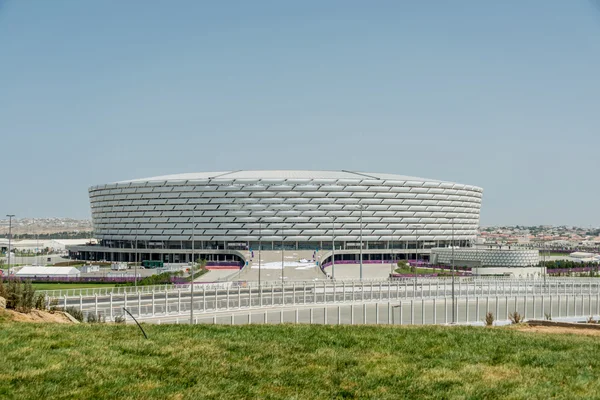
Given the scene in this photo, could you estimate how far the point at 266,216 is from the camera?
434ft

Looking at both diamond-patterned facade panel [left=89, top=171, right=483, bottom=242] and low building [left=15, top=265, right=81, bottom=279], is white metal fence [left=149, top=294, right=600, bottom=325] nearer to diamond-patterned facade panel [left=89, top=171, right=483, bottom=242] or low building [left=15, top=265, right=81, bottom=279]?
low building [left=15, top=265, right=81, bottom=279]

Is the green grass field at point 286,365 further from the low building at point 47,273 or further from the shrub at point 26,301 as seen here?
the low building at point 47,273

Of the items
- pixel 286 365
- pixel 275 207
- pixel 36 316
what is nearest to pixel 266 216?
pixel 275 207

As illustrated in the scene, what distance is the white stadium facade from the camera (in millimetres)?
131375

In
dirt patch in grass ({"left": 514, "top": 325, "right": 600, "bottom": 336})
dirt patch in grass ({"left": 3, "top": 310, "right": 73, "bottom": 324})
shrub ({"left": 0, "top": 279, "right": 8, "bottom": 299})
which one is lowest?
dirt patch in grass ({"left": 514, "top": 325, "right": 600, "bottom": 336})

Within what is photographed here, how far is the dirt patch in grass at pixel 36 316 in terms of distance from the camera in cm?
1839

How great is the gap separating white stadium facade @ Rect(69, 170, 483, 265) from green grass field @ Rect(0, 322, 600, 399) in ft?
366

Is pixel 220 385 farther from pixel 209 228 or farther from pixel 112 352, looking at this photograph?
pixel 209 228

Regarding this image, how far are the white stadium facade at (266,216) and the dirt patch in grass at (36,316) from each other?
104612mm

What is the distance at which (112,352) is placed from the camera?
12.9 m

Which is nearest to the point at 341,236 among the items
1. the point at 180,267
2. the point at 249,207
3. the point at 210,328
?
the point at 249,207

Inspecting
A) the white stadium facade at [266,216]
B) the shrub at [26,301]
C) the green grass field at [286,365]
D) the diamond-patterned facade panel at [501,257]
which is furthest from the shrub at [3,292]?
the white stadium facade at [266,216]

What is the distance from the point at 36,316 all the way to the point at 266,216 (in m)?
112

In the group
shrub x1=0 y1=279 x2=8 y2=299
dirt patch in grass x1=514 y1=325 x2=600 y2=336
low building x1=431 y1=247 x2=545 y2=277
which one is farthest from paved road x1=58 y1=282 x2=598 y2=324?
low building x1=431 y1=247 x2=545 y2=277
